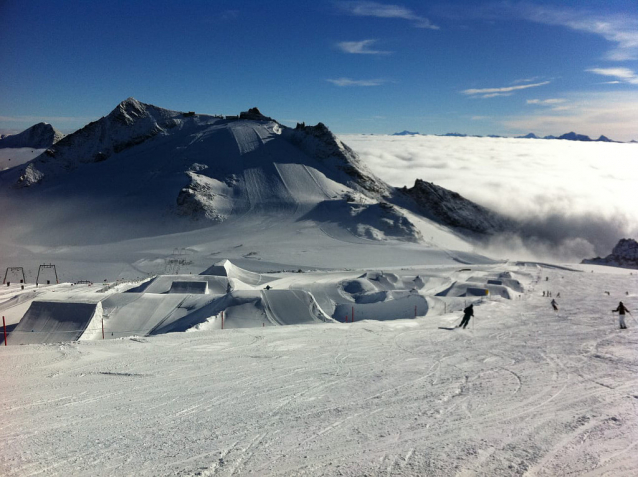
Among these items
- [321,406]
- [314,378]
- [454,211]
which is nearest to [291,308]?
[314,378]

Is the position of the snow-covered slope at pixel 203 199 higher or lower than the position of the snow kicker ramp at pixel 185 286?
higher

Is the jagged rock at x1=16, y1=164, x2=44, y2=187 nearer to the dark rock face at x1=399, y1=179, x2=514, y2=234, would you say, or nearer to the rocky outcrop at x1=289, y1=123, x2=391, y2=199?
the rocky outcrop at x1=289, y1=123, x2=391, y2=199

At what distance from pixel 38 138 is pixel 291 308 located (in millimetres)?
122299

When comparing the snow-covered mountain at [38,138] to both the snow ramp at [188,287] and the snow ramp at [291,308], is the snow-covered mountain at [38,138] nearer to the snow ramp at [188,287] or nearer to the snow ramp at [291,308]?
the snow ramp at [188,287]

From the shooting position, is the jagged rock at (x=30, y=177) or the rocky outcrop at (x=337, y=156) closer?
the jagged rock at (x=30, y=177)

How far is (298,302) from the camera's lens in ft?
61.2

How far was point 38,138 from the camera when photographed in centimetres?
11488

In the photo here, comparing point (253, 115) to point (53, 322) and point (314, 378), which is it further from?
point (314, 378)

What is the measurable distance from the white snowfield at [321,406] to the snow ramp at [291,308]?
4416 mm

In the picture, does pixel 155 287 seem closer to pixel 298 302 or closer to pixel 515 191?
pixel 298 302

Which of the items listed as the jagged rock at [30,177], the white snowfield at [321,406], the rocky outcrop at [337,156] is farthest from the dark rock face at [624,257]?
the jagged rock at [30,177]

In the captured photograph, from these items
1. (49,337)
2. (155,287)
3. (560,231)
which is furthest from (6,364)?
(560,231)

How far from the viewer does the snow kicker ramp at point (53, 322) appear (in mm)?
15766

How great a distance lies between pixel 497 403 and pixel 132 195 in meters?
65.1
